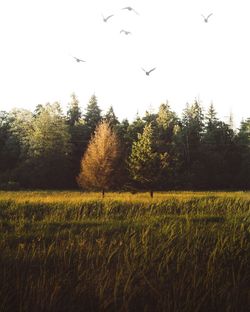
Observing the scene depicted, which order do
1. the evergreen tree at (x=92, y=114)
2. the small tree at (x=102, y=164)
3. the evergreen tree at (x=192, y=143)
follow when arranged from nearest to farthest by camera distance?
the small tree at (x=102, y=164)
the evergreen tree at (x=192, y=143)
the evergreen tree at (x=92, y=114)

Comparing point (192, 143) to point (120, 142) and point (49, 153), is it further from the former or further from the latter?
point (49, 153)

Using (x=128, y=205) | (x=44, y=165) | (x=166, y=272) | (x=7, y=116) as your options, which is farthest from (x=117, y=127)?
(x=166, y=272)

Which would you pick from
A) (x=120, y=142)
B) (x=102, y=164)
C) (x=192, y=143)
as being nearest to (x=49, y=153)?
(x=120, y=142)

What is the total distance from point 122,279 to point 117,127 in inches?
2414

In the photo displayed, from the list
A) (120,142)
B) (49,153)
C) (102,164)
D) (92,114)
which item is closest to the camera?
(102,164)

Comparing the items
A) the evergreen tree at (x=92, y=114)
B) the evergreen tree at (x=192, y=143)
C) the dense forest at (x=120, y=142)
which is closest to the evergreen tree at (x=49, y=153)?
the dense forest at (x=120, y=142)

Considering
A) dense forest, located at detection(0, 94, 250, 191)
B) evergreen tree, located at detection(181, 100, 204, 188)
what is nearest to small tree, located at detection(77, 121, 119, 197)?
dense forest, located at detection(0, 94, 250, 191)

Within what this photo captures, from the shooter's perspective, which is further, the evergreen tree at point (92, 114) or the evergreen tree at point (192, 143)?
the evergreen tree at point (92, 114)

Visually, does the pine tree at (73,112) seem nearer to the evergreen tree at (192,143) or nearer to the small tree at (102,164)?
the evergreen tree at (192,143)

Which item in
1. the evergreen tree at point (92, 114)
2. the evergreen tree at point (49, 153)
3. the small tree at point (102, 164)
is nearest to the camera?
the small tree at point (102, 164)

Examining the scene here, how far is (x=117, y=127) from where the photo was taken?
65.4m

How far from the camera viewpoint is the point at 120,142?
55.8m

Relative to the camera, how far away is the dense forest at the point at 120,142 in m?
57.8

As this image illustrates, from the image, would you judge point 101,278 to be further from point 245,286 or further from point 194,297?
point 245,286
